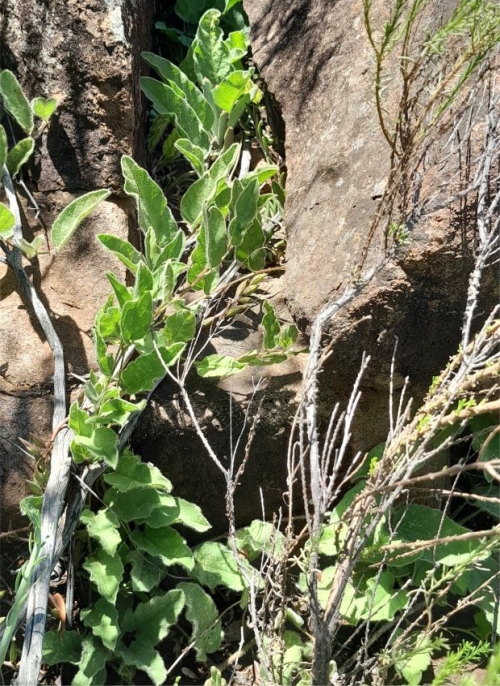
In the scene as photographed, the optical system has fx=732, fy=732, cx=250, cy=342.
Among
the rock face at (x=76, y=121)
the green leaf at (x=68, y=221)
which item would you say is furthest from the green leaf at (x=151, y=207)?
the rock face at (x=76, y=121)

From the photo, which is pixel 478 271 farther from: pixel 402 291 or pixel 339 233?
pixel 339 233

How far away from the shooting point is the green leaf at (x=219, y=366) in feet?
6.64

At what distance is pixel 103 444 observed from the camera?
178 cm

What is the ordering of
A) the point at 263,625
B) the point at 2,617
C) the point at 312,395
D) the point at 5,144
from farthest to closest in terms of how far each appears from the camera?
the point at 5,144 < the point at 2,617 < the point at 263,625 < the point at 312,395

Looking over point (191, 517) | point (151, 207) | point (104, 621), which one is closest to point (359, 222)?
point (151, 207)

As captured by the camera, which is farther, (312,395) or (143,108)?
(143,108)

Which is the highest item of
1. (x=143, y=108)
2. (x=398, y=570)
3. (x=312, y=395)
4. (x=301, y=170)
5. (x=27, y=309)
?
(x=143, y=108)

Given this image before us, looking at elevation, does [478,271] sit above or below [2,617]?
above

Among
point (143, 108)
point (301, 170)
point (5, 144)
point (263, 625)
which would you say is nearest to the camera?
point (263, 625)

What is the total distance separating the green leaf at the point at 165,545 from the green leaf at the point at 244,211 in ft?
2.75

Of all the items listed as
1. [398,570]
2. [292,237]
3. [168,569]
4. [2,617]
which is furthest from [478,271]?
[2,617]

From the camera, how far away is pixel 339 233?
202 cm

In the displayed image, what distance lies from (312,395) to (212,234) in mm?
624

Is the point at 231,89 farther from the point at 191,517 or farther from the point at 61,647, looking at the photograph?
the point at 61,647
